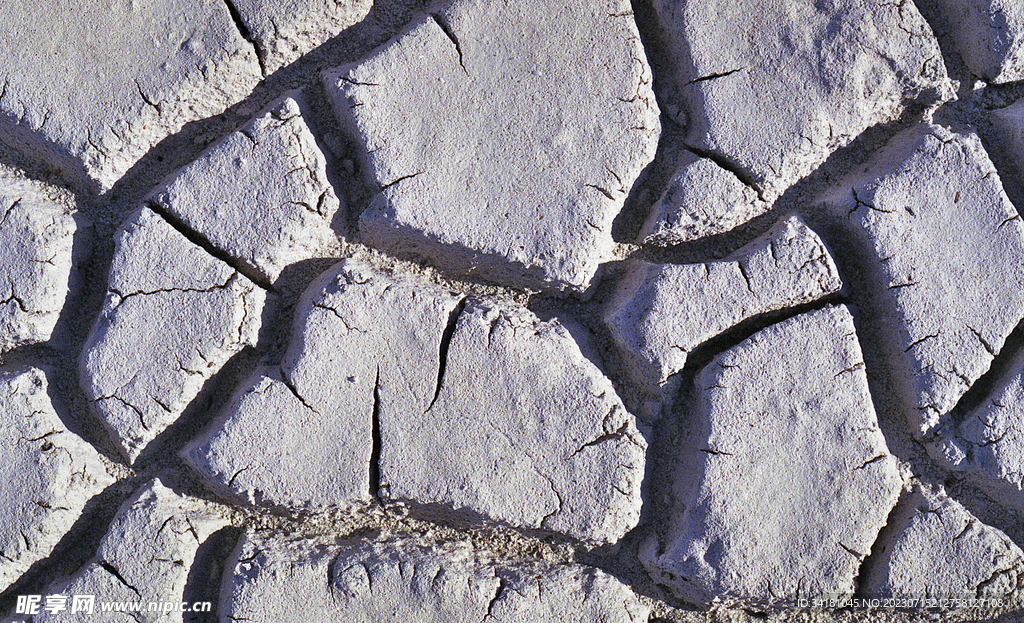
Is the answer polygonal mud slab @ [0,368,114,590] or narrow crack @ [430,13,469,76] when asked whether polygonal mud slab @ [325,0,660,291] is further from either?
polygonal mud slab @ [0,368,114,590]

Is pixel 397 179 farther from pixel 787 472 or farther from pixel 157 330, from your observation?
pixel 787 472

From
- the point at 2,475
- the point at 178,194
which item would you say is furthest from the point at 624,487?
the point at 2,475

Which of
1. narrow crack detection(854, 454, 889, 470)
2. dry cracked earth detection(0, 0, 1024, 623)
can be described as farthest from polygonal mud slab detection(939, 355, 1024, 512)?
narrow crack detection(854, 454, 889, 470)

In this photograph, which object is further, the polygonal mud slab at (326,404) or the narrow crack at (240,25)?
the narrow crack at (240,25)

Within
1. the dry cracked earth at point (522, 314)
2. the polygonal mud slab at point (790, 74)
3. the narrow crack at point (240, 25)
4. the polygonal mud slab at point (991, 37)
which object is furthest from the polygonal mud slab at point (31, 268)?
the polygonal mud slab at point (991, 37)

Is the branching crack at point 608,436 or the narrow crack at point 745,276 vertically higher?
the narrow crack at point 745,276

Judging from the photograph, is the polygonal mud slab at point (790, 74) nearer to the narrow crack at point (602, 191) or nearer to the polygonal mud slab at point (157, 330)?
the narrow crack at point (602, 191)

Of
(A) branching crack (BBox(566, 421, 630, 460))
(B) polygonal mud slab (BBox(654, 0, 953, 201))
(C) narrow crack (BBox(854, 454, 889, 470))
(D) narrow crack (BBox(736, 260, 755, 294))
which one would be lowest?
(C) narrow crack (BBox(854, 454, 889, 470))
